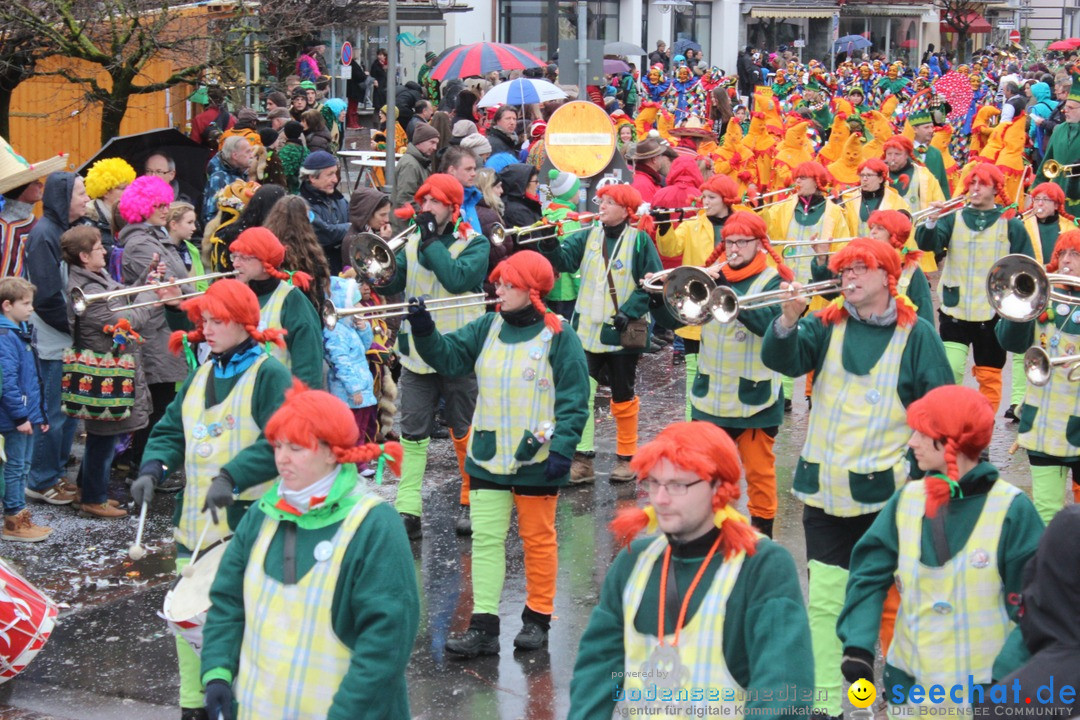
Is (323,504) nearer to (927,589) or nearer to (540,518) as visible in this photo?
(927,589)

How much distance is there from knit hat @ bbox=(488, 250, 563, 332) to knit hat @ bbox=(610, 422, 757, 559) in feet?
8.55

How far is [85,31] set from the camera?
1180 centimetres

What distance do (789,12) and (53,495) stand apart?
40.6 m

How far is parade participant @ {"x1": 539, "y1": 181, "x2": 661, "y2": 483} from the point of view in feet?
30.1

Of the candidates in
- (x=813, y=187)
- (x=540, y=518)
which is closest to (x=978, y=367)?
(x=813, y=187)

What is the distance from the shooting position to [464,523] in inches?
330

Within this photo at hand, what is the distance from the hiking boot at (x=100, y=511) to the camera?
8.57 meters

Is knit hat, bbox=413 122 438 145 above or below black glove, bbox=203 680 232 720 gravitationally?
above

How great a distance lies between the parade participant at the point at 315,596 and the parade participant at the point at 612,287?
4989 mm

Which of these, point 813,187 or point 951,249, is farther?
point 813,187

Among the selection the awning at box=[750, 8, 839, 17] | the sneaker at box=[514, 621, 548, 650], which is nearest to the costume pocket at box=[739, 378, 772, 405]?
the sneaker at box=[514, 621, 548, 650]

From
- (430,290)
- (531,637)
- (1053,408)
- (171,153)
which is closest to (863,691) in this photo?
(531,637)

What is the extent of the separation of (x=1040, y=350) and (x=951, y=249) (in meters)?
3.85

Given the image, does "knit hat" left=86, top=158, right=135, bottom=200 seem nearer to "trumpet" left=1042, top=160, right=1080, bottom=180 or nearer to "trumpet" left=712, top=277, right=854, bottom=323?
"trumpet" left=712, top=277, right=854, bottom=323
